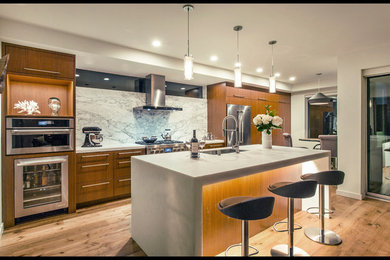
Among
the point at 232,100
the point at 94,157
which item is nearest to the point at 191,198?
the point at 94,157

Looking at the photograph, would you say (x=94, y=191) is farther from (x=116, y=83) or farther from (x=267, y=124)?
(x=267, y=124)

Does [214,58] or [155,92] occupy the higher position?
[214,58]

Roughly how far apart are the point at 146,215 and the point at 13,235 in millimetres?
1717

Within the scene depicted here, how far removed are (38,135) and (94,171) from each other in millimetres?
914

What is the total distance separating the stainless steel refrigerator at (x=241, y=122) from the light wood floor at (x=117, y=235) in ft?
8.21

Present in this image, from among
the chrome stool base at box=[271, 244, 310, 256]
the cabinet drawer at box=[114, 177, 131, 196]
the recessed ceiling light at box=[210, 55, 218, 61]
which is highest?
the recessed ceiling light at box=[210, 55, 218, 61]

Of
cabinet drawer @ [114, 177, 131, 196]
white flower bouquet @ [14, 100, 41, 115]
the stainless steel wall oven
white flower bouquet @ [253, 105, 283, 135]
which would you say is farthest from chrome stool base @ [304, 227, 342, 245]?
white flower bouquet @ [14, 100, 41, 115]

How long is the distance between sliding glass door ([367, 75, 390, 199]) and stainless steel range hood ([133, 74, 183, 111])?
12.4 ft

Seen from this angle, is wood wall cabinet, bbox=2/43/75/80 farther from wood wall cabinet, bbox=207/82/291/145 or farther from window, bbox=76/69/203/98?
wood wall cabinet, bbox=207/82/291/145

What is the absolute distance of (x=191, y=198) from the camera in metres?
1.41

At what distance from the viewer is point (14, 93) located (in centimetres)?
289

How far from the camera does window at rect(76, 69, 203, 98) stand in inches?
151

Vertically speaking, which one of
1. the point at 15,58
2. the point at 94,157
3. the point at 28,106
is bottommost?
the point at 94,157

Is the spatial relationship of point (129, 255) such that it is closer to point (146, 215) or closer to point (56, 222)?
point (146, 215)
